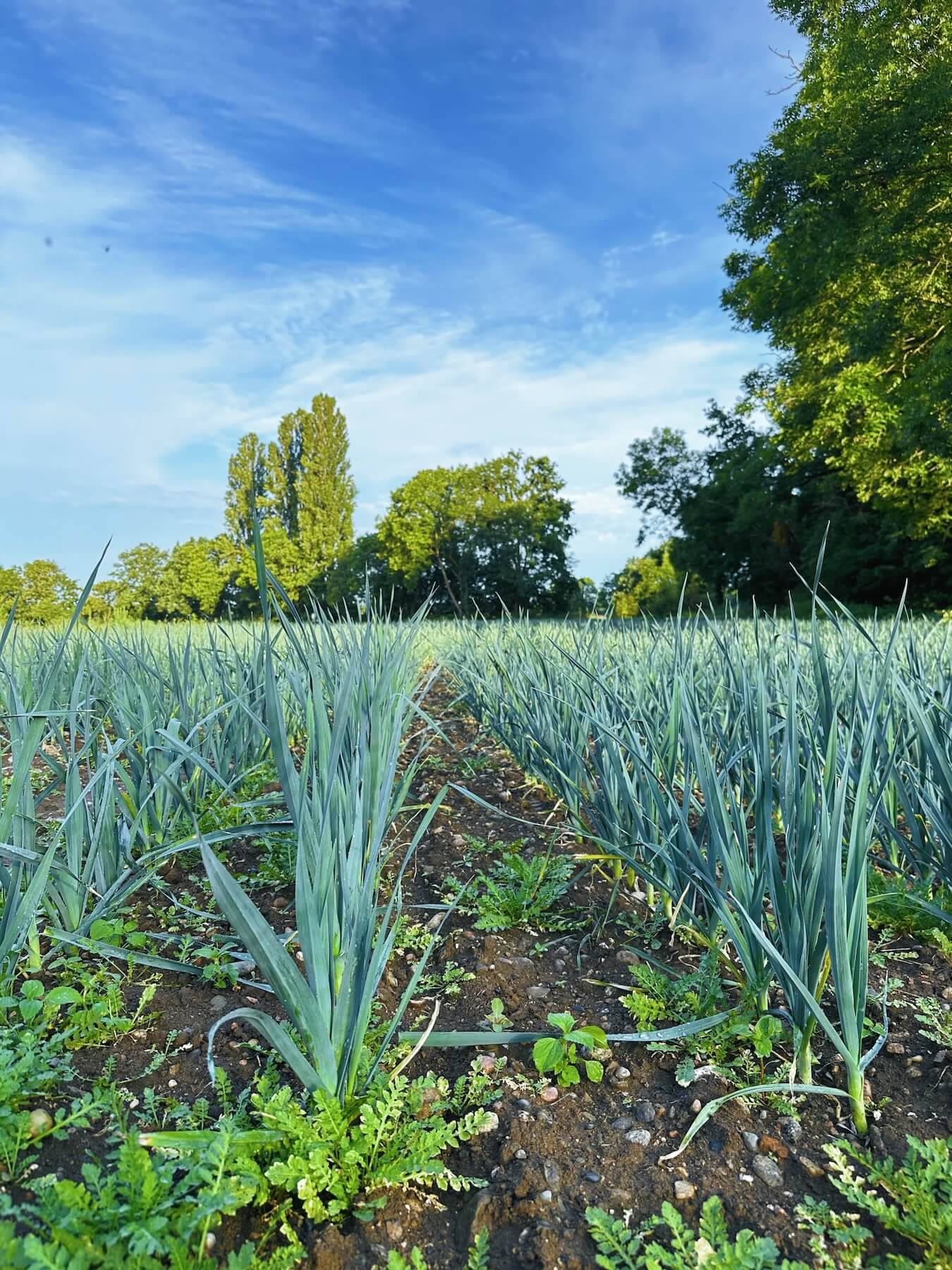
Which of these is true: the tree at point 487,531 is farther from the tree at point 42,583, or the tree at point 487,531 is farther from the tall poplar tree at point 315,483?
the tree at point 42,583

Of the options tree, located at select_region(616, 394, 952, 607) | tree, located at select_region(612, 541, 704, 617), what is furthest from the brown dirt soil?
tree, located at select_region(612, 541, 704, 617)

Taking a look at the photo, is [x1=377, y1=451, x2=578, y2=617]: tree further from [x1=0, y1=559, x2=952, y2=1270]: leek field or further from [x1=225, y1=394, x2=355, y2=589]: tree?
[x1=0, y1=559, x2=952, y2=1270]: leek field

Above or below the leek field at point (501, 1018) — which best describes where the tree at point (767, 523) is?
above

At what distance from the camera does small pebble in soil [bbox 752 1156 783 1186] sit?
1.21 meters

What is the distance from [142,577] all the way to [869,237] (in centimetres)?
2485

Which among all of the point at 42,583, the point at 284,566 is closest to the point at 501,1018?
the point at 42,583

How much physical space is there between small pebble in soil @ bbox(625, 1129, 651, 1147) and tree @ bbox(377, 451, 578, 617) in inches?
1108

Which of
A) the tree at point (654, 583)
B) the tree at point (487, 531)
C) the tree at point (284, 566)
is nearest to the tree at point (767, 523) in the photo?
the tree at point (654, 583)

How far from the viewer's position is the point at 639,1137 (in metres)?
1.30

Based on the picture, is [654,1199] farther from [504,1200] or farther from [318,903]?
[318,903]

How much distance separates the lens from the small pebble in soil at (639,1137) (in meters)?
1.29

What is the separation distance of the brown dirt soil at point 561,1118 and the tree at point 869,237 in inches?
443

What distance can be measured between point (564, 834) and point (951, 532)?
14142 millimetres

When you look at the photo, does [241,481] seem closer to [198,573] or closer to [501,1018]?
[198,573]
